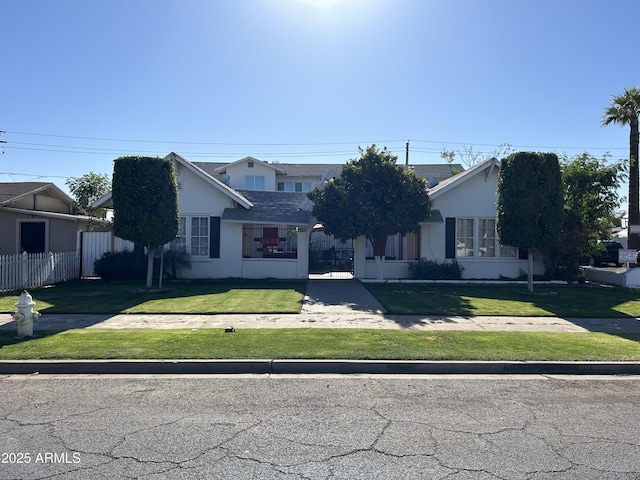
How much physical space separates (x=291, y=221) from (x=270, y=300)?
20.4 feet

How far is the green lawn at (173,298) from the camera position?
12430 mm

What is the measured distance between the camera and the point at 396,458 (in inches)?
171

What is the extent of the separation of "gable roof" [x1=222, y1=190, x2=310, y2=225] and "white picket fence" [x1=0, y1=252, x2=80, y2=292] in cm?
618

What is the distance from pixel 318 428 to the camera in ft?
16.6

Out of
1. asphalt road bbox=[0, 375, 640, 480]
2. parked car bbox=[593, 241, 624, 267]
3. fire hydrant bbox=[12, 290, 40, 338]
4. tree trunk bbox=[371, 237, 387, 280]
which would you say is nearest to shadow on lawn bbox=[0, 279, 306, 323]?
fire hydrant bbox=[12, 290, 40, 338]

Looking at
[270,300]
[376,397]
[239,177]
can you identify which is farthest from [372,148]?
[239,177]

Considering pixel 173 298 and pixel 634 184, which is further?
pixel 634 184

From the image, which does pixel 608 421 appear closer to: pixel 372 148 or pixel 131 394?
pixel 131 394

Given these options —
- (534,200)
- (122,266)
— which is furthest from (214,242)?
(534,200)

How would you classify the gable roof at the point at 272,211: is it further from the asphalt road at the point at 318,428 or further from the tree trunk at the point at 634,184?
the tree trunk at the point at 634,184

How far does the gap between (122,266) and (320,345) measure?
12800mm

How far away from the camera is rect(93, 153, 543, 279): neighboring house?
65.7 feet

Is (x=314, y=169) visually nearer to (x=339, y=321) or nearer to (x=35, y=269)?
(x=35, y=269)

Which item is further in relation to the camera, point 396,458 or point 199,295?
point 199,295
